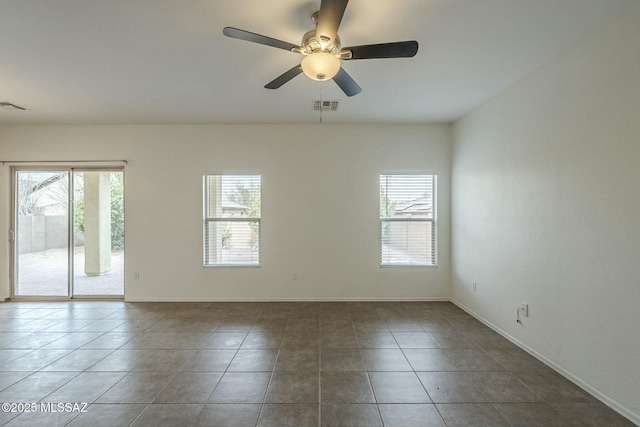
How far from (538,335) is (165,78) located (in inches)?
174

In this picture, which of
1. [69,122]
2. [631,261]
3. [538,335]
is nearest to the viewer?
[631,261]

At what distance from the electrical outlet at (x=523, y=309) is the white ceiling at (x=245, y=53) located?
7.55 ft

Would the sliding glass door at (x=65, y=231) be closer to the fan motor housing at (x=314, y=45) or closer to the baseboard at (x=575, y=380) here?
the fan motor housing at (x=314, y=45)

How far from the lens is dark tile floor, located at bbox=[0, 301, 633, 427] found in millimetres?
2016

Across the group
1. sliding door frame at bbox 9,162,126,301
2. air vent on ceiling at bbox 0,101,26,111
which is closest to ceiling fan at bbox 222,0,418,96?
air vent on ceiling at bbox 0,101,26,111

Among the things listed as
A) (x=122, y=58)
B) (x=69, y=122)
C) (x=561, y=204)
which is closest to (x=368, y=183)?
(x=561, y=204)

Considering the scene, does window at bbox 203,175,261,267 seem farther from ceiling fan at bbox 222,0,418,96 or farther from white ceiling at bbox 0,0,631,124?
ceiling fan at bbox 222,0,418,96

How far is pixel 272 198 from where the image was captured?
181 inches

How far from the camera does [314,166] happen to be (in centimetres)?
461

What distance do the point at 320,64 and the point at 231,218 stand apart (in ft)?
10.6

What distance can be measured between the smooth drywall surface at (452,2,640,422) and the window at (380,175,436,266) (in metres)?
1.06

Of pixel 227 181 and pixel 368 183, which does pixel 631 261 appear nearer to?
pixel 368 183

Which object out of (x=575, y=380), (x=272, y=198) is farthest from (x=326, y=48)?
(x=575, y=380)

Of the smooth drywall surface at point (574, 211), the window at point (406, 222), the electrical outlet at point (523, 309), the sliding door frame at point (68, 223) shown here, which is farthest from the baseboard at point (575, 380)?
the sliding door frame at point (68, 223)
